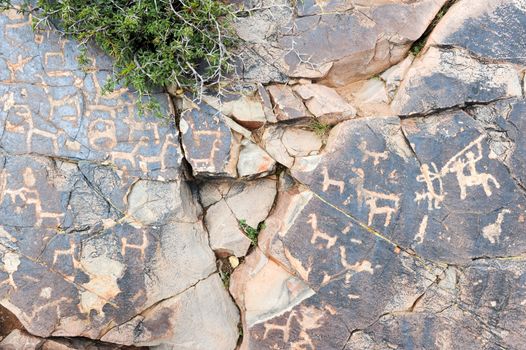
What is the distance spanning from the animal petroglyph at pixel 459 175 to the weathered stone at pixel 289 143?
88 cm

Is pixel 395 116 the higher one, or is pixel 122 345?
pixel 395 116

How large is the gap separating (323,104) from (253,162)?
0.74m

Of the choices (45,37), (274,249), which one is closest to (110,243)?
(274,249)

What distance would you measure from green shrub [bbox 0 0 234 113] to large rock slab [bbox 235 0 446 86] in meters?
0.31

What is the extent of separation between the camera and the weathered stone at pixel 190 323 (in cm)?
420

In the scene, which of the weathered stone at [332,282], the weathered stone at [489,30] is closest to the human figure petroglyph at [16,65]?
the weathered stone at [332,282]

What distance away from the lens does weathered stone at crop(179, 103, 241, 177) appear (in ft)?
13.9

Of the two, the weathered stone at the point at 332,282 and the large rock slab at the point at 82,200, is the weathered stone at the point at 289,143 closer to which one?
the weathered stone at the point at 332,282

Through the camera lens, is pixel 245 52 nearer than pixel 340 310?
No

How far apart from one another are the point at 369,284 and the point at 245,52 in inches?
83.7

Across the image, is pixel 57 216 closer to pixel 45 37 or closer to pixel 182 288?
pixel 182 288

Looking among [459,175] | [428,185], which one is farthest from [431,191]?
[459,175]

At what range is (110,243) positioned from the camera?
13.6ft

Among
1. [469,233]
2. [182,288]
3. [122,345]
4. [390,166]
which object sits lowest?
[122,345]
